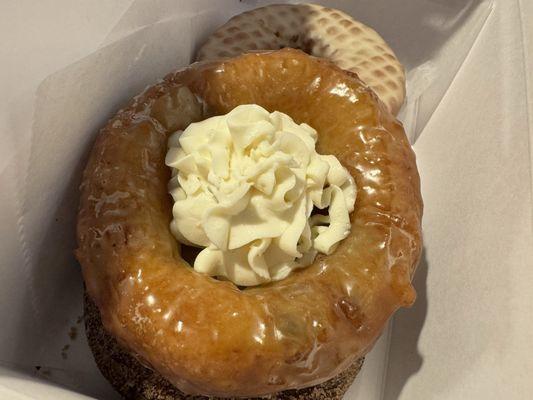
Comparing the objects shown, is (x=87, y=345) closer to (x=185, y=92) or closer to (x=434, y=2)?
(x=185, y=92)

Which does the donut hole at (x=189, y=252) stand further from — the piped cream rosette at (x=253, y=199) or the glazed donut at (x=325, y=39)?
the glazed donut at (x=325, y=39)

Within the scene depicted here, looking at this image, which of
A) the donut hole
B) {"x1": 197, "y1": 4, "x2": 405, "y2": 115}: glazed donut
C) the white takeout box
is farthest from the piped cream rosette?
{"x1": 197, "y1": 4, "x2": 405, "y2": 115}: glazed donut

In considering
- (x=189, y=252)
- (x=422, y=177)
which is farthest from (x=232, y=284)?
(x=422, y=177)

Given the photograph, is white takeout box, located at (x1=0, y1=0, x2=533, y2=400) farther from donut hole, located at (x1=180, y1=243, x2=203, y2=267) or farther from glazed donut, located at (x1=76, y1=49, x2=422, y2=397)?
donut hole, located at (x1=180, y1=243, x2=203, y2=267)

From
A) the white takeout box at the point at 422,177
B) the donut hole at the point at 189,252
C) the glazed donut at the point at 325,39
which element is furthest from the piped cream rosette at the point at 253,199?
the glazed donut at the point at 325,39

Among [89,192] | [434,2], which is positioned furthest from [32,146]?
[434,2]

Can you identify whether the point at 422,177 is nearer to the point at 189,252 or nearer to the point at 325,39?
the point at 325,39

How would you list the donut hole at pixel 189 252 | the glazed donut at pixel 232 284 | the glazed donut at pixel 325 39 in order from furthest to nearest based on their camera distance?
the glazed donut at pixel 325 39
the donut hole at pixel 189 252
the glazed donut at pixel 232 284
